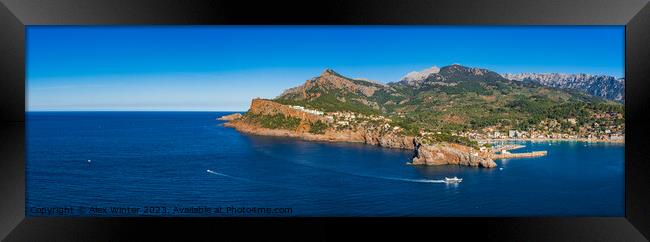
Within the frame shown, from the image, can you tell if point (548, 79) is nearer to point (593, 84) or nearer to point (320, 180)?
point (593, 84)

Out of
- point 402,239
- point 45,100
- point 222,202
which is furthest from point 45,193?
point 402,239

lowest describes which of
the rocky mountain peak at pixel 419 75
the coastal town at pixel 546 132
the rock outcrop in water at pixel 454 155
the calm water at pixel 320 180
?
the calm water at pixel 320 180

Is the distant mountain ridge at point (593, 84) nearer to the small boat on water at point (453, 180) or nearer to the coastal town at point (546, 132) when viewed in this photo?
the coastal town at point (546, 132)

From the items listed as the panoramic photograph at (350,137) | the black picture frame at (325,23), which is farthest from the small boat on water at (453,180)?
the black picture frame at (325,23)

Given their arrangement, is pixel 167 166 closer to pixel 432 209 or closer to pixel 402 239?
pixel 432 209

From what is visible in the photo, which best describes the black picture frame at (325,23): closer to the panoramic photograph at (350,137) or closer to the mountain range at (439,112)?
the panoramic photograph at (350,137)

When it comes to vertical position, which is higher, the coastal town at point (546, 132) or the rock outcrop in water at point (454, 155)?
the coastal town at point (546, 132)

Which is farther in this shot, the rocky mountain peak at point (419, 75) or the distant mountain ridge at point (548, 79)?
the rocky mountain peak at point (419, 75)
